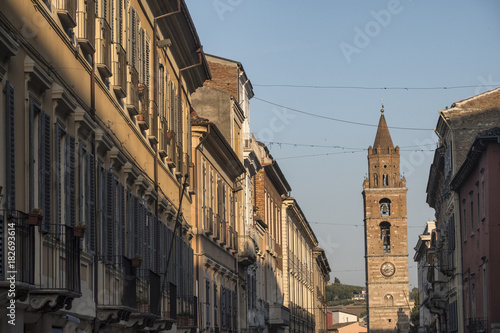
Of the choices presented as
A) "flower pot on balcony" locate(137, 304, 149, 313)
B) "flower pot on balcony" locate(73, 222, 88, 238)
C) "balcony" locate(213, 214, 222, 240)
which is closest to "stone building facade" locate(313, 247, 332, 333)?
"balcony" locate(213, 214, 222, 240)

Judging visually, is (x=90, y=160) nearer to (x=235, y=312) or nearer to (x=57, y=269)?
(x=57, y=269)

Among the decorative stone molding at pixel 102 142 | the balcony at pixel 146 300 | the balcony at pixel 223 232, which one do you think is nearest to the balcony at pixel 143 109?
the balcony at pixel 146 300

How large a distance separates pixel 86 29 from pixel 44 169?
3.52 metres

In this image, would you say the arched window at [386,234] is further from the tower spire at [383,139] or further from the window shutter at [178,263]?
the window shutter at [178,263]

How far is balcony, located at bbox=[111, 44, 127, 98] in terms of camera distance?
1702 cm

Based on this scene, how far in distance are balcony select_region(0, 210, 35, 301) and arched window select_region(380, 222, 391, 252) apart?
117240mm

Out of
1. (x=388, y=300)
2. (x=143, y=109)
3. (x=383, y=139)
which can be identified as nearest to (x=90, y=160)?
(x=143, y=109)

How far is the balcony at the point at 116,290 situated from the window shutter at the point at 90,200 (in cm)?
81

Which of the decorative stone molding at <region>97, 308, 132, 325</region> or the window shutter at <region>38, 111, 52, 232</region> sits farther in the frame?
the decorative stone molding at <region>97, 308, 132, 325</region>

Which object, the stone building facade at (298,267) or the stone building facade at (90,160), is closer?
the stone building facade at (90,160)

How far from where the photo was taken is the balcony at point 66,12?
13.0 m

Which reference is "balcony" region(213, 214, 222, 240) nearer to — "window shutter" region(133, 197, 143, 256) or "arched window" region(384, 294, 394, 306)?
"window shutter" region(133, 197, 143, 256)

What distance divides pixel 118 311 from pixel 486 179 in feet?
67.1

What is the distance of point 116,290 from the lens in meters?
16.7
